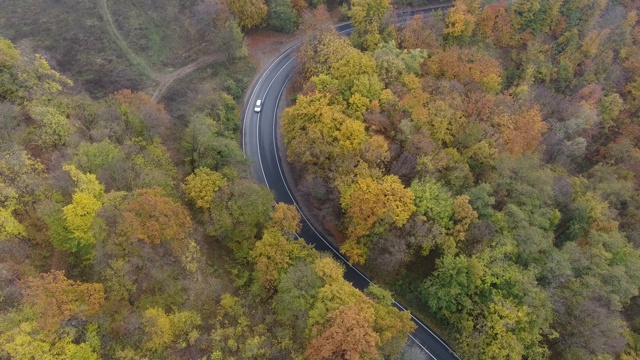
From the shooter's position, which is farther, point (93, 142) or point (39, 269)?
point (93, 142)

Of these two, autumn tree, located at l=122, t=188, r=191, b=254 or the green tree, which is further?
the green tree

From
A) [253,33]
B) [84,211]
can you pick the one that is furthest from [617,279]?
[253,33]

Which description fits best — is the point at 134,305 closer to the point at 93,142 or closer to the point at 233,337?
the point at 233,337

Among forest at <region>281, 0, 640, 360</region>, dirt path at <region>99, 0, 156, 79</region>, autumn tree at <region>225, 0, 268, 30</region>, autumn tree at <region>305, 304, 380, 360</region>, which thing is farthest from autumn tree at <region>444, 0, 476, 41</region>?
autumn tree at <region>305, 304, 380, 360</region>

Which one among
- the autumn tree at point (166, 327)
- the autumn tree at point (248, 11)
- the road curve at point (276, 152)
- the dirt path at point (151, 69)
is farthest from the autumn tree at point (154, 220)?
the autumn tree at point (248, 11)

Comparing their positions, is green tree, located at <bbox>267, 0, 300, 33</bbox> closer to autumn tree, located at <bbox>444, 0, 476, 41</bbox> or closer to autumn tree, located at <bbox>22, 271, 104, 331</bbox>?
autumn tree, located at <bbox>444, 0, 476, 41</bbox>

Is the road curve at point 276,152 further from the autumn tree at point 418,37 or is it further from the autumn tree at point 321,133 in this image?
the autumn tree at point 418,37

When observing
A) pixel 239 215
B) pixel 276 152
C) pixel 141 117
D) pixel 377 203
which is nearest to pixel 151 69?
pixel 141 117
